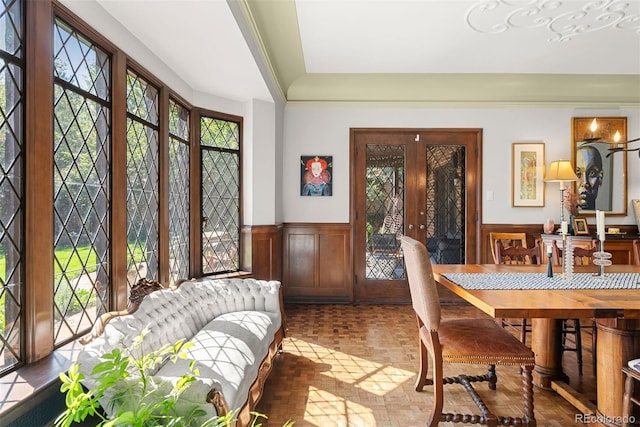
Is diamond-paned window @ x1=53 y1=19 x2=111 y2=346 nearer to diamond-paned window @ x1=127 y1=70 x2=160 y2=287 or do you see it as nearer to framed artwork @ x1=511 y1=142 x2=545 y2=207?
diamond-paned window @ x1=127 y1=70 x2=160 y2=287

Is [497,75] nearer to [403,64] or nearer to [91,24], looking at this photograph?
[403,64]

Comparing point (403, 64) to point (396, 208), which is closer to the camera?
point (403, 64)

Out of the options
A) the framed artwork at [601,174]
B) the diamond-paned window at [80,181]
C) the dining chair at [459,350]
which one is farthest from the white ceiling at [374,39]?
the dining chair at [459,350]

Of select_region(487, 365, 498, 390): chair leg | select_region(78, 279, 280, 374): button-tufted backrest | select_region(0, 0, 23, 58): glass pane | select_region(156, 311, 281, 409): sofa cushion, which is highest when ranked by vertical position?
select_region(0, 0, 23, 58): glass pane

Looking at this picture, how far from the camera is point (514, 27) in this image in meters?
3.15

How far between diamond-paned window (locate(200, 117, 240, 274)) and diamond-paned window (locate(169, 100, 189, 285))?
0.20 meters

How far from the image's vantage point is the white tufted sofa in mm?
1428

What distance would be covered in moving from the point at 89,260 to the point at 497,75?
14.5ft

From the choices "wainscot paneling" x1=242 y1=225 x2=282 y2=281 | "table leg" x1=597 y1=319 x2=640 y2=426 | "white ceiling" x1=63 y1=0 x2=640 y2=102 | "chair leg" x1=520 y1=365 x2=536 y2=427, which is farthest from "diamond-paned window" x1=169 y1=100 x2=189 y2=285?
"table leg" x1=597 y1=319 x2=640 y2=426

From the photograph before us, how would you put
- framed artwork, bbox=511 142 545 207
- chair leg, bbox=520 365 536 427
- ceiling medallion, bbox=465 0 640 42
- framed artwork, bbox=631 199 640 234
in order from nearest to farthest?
chair leg, bbox=520 365 536 427, ceiling medallion, bbox=465 0 640 42, framed artwork, bbox=631 199 640 234, framed artwork, bbox=511 142 545 207

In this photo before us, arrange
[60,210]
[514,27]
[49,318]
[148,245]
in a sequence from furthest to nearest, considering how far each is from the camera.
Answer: [514,27] → [148,245] → [60,210] → [49,318]

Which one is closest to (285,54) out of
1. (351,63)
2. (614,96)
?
(351,63)

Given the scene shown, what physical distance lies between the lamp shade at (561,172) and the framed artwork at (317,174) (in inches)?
99.1

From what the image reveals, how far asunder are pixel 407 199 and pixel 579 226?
6.28ft
